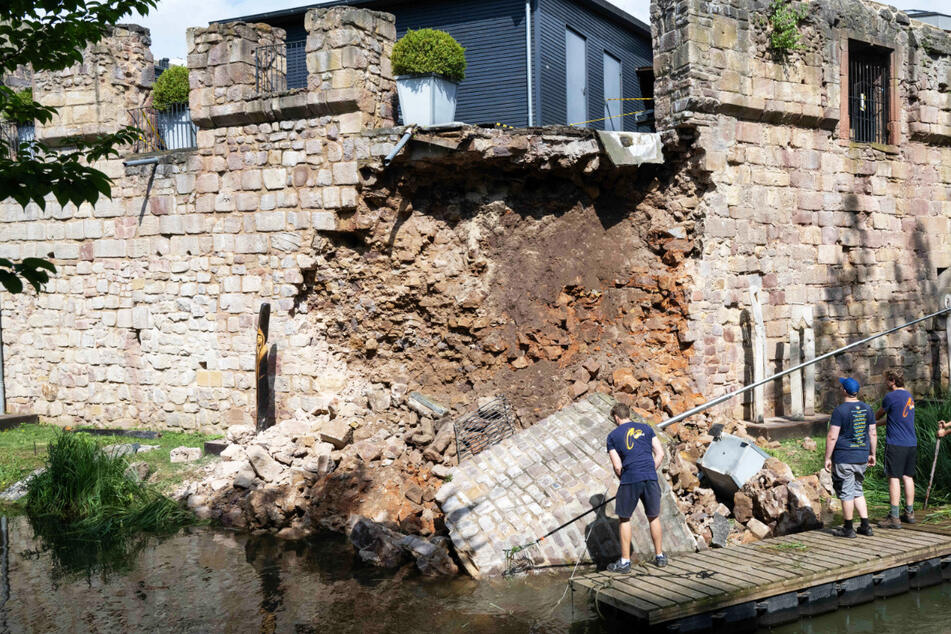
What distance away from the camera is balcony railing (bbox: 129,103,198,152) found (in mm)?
A: 12453

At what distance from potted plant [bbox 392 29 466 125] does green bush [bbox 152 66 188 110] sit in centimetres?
331

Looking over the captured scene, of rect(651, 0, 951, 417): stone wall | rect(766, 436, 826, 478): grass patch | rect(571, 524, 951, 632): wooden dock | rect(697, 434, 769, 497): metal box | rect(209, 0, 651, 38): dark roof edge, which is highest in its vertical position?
rect(209, 0, 651, 38): dark roof edge

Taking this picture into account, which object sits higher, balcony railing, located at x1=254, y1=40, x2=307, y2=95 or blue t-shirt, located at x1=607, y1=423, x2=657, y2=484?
balcony railing, located at x1=254, y1=40, x2=307, y2=95

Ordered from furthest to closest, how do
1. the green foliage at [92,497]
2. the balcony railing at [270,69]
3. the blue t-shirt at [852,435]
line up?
the balcony railing at [270,69], the green foliage at [92,497], the blue t-shirt at [852,435]

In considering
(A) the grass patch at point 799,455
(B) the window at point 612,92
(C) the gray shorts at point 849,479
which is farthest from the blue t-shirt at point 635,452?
(B) the window at point 612,92

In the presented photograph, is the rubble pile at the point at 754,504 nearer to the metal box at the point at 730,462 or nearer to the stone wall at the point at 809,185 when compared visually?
the metal box at the point at 730,462

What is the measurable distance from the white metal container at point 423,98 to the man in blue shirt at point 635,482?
5172 millimetres

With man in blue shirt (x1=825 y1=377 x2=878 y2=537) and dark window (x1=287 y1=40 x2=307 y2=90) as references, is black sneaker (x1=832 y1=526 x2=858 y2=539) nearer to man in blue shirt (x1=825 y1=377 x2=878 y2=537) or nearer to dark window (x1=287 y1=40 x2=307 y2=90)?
man in blue shirt (x1=825 y1=377 x2=878 y2=537)

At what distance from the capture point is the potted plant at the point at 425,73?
10.6 meters

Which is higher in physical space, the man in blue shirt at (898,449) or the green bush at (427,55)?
the green bush at (427,55)

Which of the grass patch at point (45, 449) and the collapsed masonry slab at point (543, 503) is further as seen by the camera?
the grass patch at point (45, 449)

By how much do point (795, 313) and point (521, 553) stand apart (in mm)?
5705

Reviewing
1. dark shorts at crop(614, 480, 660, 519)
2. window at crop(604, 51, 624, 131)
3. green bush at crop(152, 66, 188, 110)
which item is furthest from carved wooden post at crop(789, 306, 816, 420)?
green bush at crop(152, 66, 188, 110)

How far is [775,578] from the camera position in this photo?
261 inches
